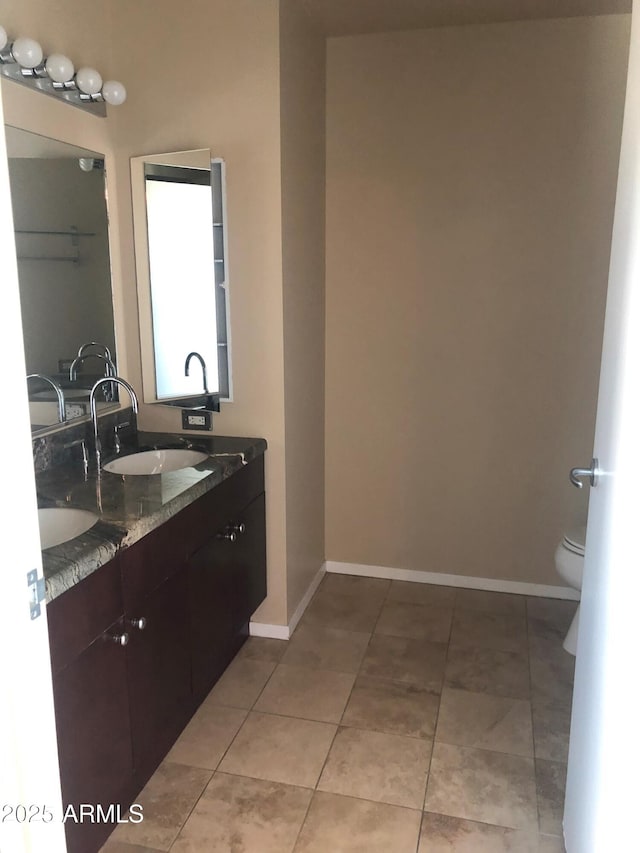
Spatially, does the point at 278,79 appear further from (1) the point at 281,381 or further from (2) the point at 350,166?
(1) the point at 281,381

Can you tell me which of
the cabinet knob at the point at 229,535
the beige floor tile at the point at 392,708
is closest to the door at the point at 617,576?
the beige floor tile at the point at 392,708

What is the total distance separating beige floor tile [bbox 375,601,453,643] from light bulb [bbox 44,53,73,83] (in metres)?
2.32

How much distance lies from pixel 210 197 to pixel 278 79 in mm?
468

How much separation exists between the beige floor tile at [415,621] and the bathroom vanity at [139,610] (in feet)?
2.31

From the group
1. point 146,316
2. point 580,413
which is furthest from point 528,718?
point 146,316

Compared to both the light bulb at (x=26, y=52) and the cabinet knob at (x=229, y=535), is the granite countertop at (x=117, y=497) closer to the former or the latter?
the cabinet knob at (x=229, y=535)

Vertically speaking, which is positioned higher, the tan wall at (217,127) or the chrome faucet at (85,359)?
the tan wall at (217,127)

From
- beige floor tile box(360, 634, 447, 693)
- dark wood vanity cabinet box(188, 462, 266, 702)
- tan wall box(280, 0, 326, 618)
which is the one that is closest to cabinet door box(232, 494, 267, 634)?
dark wood vanity cabinet box(188, 462, 266, 702)

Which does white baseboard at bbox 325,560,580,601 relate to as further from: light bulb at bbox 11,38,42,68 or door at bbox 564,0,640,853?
light bulb at bbox 11,38,42,68

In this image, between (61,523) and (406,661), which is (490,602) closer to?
(406,661)

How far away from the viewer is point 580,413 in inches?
120

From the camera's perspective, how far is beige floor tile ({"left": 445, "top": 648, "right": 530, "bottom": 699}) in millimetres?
2506

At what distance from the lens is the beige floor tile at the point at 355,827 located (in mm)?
1798

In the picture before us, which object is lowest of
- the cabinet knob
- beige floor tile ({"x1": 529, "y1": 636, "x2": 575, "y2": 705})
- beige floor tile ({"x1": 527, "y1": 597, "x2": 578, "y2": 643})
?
beige floor tile ({"x1": 529, "y1": 636, "x2": 575, "y2": 705})
